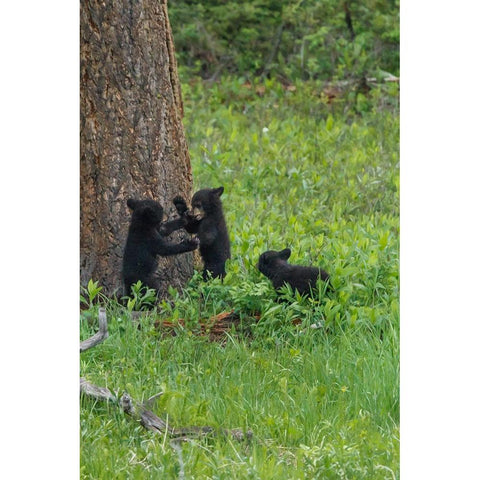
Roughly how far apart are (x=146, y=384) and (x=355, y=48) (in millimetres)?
8638

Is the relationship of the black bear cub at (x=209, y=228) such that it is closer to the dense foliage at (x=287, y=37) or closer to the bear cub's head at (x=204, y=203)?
the bear cub's head at (x=204, y=203)

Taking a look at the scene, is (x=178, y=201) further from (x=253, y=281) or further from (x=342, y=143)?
(x=342, y=143)

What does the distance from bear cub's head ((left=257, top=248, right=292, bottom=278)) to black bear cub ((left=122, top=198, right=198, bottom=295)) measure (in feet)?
1.77

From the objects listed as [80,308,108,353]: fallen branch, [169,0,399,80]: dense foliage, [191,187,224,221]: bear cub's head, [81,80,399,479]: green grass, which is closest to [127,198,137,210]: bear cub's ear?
[191,187,224,221]: bear cub's head

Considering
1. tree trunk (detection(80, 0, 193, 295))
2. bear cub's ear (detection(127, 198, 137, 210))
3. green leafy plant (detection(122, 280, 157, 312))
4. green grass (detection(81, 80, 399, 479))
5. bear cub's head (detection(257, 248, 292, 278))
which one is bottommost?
green grass (detection(81, 80, 399, 479))

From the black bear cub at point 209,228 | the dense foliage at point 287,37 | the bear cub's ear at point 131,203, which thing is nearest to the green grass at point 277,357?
the black bear cub at point 209,228

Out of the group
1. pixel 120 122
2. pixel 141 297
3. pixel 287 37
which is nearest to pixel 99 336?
pixel 141 297

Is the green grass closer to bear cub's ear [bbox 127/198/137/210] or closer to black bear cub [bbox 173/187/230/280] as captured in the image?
black bear cub [bbox 173/187/230/280]

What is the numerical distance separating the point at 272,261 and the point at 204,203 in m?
0.61

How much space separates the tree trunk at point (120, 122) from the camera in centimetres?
613

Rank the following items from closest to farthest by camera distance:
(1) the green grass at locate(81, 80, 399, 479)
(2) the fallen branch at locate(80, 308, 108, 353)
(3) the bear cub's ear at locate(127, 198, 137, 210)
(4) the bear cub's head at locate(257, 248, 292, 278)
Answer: (1) the green grass at locate(81, 80, 399, 479)
(2) the fallen branch at locate(80, 308, 108, 353)
(3) the bear cub's ear at locate(127, 198, 137, 210)
(4) the bear cub's head at locate(257, 248, 292, 278)

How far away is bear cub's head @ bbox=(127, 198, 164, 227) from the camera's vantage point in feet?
20.0

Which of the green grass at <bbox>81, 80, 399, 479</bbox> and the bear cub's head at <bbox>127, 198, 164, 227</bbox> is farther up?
the bear cub's head at <bbox>127, 198, 164, 227</bbox>
